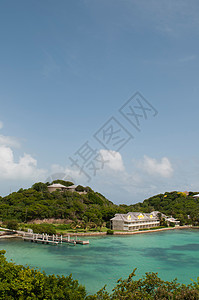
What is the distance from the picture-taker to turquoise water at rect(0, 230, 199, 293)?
2409cm

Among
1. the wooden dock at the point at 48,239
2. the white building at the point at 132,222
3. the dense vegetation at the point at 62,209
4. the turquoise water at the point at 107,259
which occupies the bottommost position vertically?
the turquoise water at the point at 107,259

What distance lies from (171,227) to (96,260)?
40.1 metres

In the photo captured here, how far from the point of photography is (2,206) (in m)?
59.5

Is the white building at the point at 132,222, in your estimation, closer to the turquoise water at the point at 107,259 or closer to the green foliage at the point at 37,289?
the turquoise water at the point at 107,259

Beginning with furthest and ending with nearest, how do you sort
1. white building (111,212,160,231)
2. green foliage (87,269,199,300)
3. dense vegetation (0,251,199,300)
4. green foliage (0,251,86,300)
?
white building (111,212,160,231)
green foliage (0,251,86,300)
dense vegetation (0,251,199,300)
green foliage (87,269,199,300)

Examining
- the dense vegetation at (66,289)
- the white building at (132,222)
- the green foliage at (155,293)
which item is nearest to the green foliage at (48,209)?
the white building at (132,222)

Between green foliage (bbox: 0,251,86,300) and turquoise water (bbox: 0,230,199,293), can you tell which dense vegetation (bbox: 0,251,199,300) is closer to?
green foliage (bbox: 0,251,86,300)

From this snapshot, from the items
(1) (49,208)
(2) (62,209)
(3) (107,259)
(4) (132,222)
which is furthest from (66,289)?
→ (1) (49,208)

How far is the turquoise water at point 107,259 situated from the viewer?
24094 millimetres

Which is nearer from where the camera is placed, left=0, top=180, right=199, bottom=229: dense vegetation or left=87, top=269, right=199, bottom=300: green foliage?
left=87, top=269, right=199, bottom=300: green foliage

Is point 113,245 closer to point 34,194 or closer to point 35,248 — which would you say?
point 35,248

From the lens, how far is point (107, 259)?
30031 mm

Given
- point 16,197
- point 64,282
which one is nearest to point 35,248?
point 64,282

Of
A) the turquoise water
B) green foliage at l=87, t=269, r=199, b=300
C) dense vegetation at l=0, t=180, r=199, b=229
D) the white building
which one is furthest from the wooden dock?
green foliage at l=87, t=269, r=199, b=300
